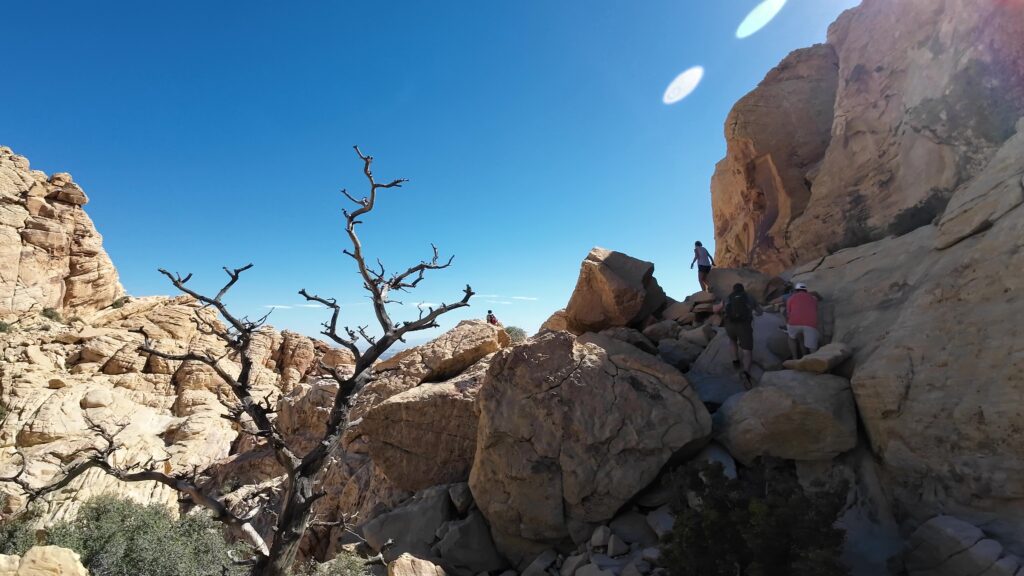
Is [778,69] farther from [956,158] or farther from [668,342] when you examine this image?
[668,342]

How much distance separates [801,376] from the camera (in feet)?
22.8

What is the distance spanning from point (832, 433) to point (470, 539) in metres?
5.93

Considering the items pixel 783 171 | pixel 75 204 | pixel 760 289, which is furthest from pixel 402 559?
pixel 75 204

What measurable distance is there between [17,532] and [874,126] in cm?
3357

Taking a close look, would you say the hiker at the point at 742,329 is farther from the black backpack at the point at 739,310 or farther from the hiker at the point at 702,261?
the hiker at the point at 702,261

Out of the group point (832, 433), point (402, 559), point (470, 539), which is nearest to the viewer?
point (832, 433)

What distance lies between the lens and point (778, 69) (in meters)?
17.4

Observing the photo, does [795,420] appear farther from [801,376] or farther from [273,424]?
[273,424]

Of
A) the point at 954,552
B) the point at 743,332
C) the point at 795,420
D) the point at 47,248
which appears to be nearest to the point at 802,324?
the point at 743,332

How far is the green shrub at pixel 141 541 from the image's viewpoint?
13094 mm

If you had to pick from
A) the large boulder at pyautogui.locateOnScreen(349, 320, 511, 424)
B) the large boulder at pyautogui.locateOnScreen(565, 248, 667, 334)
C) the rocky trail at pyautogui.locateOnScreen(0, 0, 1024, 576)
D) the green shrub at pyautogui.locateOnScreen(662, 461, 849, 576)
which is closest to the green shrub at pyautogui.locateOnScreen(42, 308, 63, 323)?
the rocky trail at pyautogui.locateOnScreen(0, 0, 1024, 576)

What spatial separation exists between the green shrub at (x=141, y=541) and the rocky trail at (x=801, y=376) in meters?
1.56

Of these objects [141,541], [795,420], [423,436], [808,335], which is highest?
[808,335]

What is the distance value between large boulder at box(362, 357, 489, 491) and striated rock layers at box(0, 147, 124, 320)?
44543 millimetres
